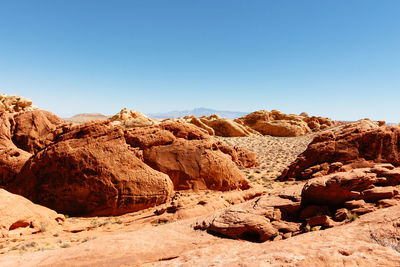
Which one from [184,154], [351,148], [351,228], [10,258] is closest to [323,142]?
[351,148]

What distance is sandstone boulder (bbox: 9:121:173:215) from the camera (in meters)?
10.8

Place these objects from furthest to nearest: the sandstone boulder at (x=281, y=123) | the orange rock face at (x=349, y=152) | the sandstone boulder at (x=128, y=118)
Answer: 1. the sandstone boulder at (x=281, y=123)
2. the sandstone boulder at (x=128, y=118)
3. the orange rock face at (x=349, y=152)

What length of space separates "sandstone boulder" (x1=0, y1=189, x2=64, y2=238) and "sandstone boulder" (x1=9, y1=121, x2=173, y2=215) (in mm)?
1452

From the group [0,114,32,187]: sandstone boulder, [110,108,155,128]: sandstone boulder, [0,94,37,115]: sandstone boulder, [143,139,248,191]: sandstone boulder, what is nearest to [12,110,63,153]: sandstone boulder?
[0,114,32,187]: sandstone boulder

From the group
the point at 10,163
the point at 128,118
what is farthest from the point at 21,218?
the point at 128,118

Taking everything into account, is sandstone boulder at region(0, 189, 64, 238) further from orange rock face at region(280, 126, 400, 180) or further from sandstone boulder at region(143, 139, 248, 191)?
orange rock face at region(280, 126, 400, 180)

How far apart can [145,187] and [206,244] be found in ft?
18.5

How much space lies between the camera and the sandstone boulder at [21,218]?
8.11m

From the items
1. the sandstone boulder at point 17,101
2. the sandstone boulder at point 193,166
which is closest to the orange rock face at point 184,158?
the sandstone boulder at point 193,166

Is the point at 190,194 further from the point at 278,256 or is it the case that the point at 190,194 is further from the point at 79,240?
the point at 278,256

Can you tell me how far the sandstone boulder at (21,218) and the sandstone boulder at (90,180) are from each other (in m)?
1.45

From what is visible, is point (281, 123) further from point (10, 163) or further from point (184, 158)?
point (10, 163)

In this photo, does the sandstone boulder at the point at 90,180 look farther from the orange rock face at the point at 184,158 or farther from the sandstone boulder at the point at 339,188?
the sandstone boulder at the point at 339,188

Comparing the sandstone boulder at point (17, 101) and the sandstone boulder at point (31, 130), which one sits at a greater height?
the sandstone boulder at point (17, 101)
